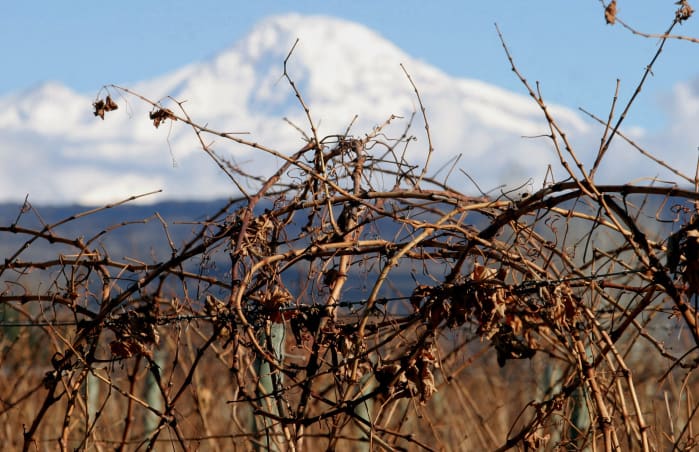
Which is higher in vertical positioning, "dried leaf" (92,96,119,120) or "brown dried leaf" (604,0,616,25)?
"dried leaf" (92,96,119,120)

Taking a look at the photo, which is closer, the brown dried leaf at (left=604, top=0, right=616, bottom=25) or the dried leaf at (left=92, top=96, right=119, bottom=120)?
the brown dried leaf at (left=604, top=0, right=616, bottom=25)

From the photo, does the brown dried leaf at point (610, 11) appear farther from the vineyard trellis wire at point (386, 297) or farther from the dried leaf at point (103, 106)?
the dried leaf at point (103, 106)

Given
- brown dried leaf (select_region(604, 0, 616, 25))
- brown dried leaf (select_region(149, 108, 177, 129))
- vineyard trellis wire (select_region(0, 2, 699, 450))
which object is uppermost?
brown dried leaf (select_region(149, 108, 177, 129))

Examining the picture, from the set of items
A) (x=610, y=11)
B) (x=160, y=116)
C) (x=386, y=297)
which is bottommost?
(x=386, y=297)

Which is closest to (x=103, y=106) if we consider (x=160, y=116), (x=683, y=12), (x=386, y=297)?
(x=160, y=116)

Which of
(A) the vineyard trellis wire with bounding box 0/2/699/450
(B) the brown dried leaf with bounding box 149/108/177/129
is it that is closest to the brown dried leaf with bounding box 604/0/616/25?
(A) the vineyard trellis wire with bounding box 0/2/699/450

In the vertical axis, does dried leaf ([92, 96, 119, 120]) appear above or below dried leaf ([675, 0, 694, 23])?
above

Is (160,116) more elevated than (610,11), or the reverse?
(160,116)

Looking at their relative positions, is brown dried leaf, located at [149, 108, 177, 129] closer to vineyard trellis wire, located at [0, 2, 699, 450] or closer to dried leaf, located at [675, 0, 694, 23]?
vineyard trellis wire, located at [0, 2, 699, 450]

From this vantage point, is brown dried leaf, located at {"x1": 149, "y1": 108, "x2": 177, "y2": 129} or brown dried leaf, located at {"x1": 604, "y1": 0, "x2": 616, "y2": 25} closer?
brown dried leaf, located at {"x1": 604, "y1": 0, "x2": 616, "y2": 25}

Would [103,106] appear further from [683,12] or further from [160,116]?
[683,12]

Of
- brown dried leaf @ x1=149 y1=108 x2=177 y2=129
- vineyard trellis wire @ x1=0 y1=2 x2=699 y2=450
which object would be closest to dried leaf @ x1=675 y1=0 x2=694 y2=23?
vineyard trellis wire @ x1=0 y1=2 x2=699 y2=450

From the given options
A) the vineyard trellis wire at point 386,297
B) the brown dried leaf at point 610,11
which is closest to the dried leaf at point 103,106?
the vineyard trellis wire at point 386,297

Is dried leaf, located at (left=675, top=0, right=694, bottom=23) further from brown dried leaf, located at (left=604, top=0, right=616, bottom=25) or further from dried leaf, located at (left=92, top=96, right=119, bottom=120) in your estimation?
dried leaf, located at (left=92, top=96, right=119, bottom=120)
